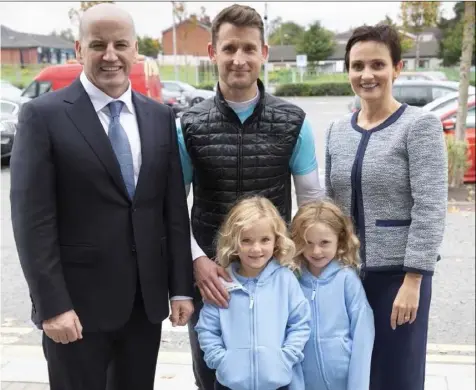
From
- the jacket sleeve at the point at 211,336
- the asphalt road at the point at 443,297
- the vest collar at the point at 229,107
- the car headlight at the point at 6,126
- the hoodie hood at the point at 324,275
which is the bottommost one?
the asphalt road at the point at 443,297

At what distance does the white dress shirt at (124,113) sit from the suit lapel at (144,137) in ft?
0.06

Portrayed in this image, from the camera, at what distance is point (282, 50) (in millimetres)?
64938

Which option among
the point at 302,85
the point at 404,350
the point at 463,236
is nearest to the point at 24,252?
the point at 404,350

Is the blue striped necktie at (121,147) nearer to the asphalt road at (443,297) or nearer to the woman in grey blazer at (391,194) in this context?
the woman in grey blazer at (391,194)

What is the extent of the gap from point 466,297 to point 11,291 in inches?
162

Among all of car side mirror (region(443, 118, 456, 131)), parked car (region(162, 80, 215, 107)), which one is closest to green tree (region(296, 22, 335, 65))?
parked car (region(162, 80, 215, 107))

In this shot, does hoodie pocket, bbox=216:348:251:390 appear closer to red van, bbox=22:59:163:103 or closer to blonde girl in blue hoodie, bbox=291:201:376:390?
blonde girl in blue hoodie, bbox=291:201:376:390

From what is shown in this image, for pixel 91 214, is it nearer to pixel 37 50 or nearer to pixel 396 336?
pixel 396 336

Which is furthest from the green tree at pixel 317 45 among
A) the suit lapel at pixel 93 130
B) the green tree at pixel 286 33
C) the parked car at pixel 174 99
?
the suit lapel at pixel 93 130

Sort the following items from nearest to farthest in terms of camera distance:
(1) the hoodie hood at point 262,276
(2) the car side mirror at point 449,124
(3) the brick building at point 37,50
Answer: (1) the hoodie hood at point 262,276
(2) the car side mirror at point 449,124
(3) the brick building at point 37,50

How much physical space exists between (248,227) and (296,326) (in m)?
0.43

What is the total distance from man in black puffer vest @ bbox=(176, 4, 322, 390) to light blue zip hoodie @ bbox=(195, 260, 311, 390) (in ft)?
0.40

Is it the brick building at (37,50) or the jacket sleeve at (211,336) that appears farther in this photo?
the brick building at (37,50)

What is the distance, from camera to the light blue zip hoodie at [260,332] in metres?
2.17
